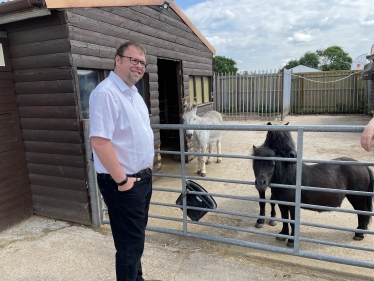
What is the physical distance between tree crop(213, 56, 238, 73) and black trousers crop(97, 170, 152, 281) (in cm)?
4136

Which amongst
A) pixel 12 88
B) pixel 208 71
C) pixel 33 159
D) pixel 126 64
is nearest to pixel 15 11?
pixel 12 88

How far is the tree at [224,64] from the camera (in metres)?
42.2

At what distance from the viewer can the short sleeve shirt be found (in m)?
1.75

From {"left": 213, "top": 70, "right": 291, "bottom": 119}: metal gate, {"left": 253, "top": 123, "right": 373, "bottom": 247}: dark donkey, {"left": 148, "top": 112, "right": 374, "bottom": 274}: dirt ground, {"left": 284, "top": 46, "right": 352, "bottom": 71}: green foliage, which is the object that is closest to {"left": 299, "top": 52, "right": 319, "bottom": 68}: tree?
{"left": 284, "top": 46, "right": 352, "bottom": 71}: green foliage

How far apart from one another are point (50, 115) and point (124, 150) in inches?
96.9

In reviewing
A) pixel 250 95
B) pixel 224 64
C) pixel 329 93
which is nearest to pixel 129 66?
pixel 250 95

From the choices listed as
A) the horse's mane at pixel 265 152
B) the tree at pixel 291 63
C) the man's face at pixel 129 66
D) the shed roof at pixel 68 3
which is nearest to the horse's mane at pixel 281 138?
the horse's mane at pixel 265 152

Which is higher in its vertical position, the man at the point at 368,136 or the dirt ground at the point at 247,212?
the man at the point at 368,136

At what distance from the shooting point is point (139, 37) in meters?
5.30

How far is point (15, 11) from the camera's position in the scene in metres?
3.28

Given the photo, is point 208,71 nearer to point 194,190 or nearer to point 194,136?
point 194,136

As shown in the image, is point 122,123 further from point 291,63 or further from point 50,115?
point 291,63

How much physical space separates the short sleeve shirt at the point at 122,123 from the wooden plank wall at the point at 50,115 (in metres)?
2.00

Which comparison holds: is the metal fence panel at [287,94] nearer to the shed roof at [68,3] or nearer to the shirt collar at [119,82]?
the shed roof at [68,3]
